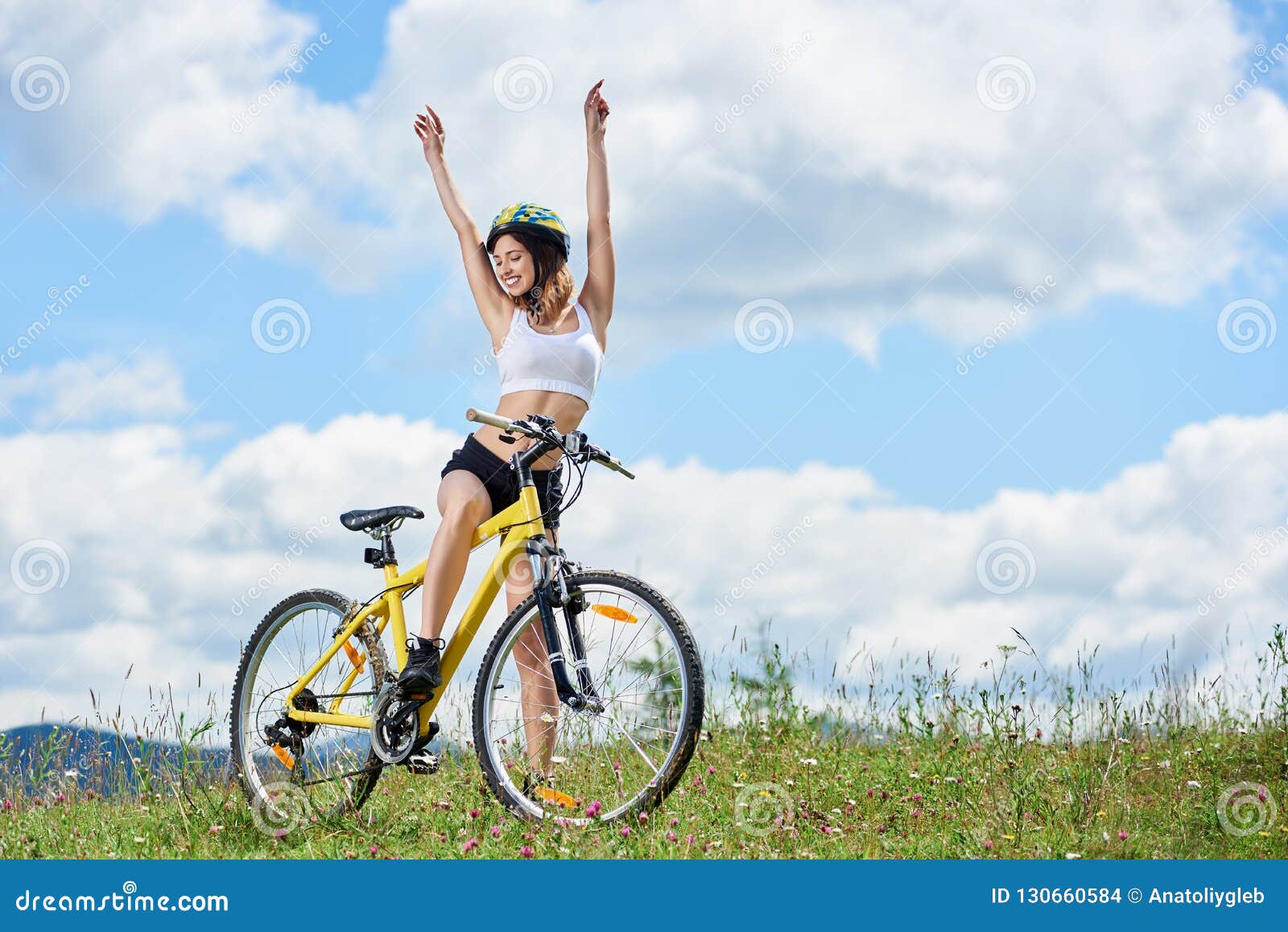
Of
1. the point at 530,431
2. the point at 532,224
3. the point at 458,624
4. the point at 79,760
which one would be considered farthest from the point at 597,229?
the point at 79,760

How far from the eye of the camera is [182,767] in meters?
6.17

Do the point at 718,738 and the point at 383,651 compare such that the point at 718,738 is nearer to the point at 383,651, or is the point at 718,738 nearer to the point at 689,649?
the point at 383,651

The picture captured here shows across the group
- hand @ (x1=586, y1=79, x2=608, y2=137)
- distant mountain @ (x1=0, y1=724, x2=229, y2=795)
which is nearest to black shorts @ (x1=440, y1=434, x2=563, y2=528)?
hand @ (x1=586, y1=79, x2=608, y2=137)

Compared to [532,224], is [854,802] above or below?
below

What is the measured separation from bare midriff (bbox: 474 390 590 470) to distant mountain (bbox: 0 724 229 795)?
2.65m

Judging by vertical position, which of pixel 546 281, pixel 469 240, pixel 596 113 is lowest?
pixel 546 281

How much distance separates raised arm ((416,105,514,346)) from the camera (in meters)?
6.25

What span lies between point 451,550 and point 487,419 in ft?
2.70

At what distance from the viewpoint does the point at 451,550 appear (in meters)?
5.77

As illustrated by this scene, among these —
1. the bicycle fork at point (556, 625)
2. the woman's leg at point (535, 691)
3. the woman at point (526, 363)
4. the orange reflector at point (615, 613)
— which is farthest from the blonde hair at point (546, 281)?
the orange reflector at point (615, 613)

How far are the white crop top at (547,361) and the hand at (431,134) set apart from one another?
123 cm

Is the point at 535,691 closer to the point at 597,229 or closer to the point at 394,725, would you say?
the point at 394,725

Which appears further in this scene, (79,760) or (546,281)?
(79,760)

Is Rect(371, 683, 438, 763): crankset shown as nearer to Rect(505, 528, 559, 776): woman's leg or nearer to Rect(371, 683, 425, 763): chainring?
Rect(371, 683, 425, 763): chainring
